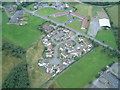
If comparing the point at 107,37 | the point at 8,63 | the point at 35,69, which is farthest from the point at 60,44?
the point at 8,63

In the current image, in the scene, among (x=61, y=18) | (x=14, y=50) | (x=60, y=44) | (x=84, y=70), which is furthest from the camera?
(x=61, y=18)

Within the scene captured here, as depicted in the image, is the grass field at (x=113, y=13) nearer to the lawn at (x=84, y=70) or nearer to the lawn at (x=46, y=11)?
the lawn at (x=84, y=70)

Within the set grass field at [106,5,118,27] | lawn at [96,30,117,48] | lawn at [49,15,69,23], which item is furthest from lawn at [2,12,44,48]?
grass field at [106,5,118,27]

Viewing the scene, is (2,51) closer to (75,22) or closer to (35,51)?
(35,51)

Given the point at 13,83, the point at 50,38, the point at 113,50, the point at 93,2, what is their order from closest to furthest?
the point at 13,83, the point at 113,50, the point at 50,38, the point at 93,2

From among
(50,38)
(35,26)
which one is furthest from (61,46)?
(35,26)

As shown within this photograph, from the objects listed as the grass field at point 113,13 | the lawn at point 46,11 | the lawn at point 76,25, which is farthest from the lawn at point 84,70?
the lawn at point 46,11

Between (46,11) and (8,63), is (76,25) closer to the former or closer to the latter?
(46,11)
